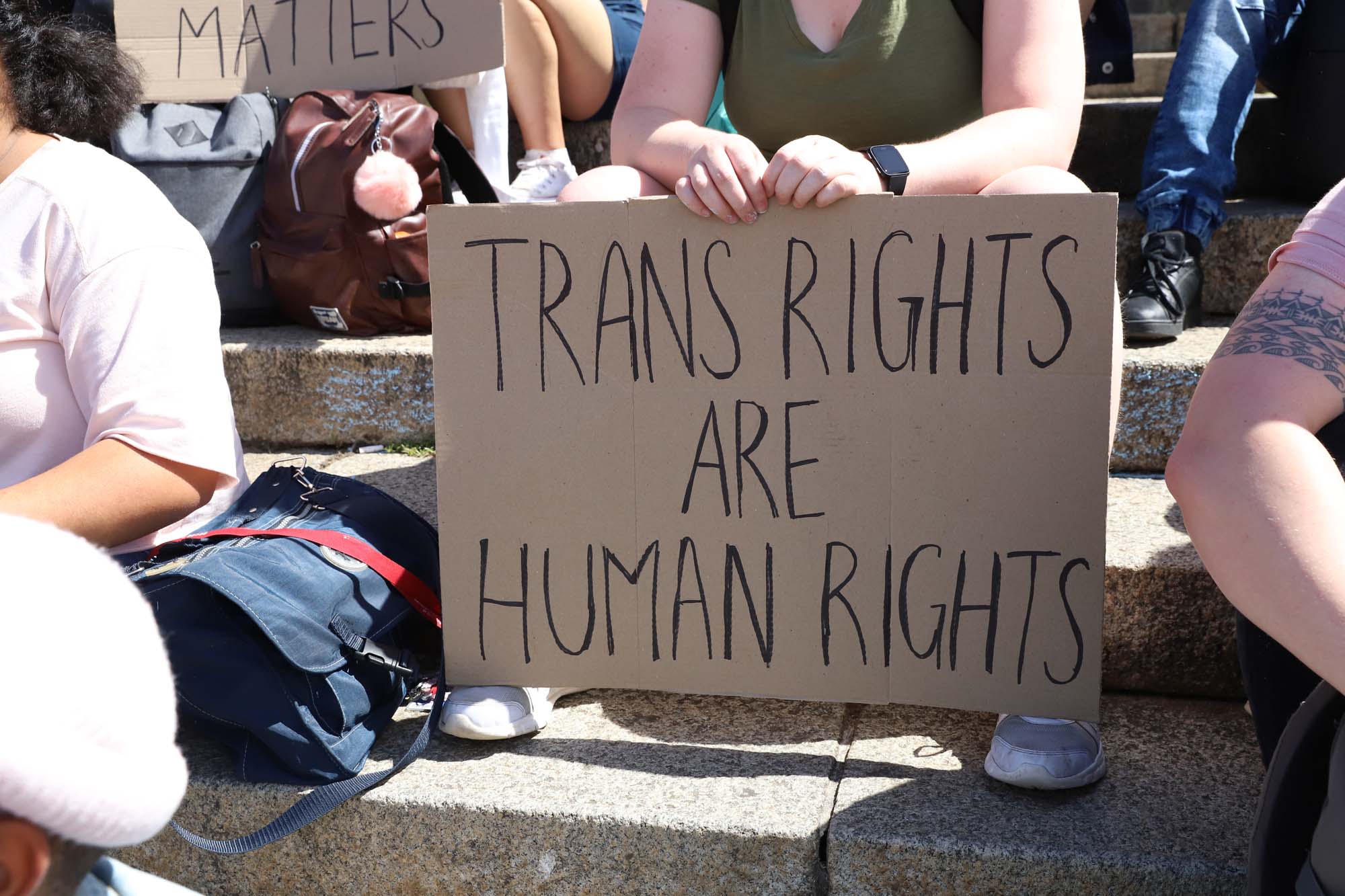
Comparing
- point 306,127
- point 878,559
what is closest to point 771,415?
point 878,559

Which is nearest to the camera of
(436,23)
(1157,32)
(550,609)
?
(550,609)

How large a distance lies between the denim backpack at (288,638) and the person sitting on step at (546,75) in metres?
1.54

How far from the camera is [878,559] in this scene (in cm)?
165

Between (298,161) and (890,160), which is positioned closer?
(890,160)

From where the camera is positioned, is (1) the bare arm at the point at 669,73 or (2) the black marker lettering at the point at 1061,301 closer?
(2) the black marker lettering at the point at 1061,301

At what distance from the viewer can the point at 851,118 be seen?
199 centimetres

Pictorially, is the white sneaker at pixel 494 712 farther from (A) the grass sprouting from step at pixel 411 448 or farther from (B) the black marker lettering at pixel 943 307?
(A) the grass sprouting from step at pixel 411 448

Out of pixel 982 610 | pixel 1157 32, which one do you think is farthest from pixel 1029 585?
pixel 1157 32

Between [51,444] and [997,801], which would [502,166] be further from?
[997,801]

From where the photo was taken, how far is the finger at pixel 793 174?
1.56m

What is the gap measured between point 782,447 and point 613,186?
500mm

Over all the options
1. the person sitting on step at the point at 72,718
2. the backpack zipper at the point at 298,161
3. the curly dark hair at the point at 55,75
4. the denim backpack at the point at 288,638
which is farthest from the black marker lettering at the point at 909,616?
the backpack zipper at the point at 298,161

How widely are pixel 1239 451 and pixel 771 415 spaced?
2.01 feet

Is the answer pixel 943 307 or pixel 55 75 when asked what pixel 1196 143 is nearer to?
pixel 943 307
